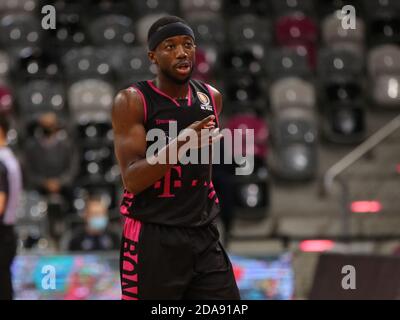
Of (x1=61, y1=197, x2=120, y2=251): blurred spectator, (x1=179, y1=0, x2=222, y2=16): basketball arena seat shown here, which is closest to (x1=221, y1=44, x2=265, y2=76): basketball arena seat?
(x1=179, y1=0, x2=222, y2=16): basketball arena seat

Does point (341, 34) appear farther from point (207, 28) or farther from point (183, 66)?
point (183, 66)

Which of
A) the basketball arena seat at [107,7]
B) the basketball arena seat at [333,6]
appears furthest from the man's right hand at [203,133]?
the basketball arena seat at [107,7]

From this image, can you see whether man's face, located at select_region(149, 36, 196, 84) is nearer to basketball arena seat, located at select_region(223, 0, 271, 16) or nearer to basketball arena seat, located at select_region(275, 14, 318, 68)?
basketball arena seat, located at select_region(275, 14, 318, 68)

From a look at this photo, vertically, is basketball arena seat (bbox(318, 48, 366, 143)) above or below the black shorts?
above

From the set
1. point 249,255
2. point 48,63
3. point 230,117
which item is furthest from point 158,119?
point 48,63

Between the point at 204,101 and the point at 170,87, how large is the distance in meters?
0.17

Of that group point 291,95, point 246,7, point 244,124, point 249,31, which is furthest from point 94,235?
point 246,7

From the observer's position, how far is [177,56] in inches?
140

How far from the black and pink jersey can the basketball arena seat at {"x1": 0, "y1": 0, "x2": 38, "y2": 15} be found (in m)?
7.57

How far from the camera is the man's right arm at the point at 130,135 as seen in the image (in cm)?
351

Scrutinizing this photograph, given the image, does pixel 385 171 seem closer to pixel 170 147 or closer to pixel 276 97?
pixel 276 97

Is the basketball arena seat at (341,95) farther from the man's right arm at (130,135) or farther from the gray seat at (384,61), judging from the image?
the man's right arm at (130,135)

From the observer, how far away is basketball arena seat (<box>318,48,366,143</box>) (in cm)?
957
